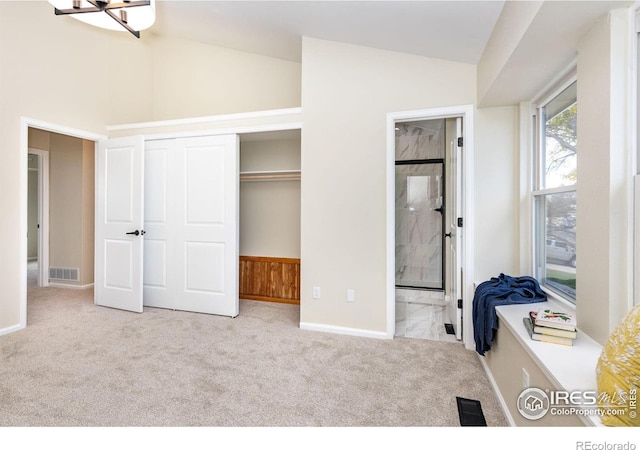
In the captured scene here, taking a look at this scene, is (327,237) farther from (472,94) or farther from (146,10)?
(146,10)

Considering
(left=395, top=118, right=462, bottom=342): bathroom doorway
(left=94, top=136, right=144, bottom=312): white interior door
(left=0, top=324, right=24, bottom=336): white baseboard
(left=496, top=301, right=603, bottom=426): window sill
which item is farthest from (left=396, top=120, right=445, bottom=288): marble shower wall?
(left=0, top=324, right=24, bottom=336): white baseboard

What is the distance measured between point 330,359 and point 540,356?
1.46 meters

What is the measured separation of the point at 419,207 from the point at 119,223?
422 centimetres

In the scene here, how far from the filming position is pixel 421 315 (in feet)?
11.8

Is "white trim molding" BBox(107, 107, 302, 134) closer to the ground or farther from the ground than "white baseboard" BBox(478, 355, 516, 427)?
farther from the ground

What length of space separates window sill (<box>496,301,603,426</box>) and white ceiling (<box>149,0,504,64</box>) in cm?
198

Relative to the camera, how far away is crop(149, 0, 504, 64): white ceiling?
2.14 metres

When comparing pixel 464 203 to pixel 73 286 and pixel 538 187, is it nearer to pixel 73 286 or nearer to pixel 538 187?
pixel 538 187

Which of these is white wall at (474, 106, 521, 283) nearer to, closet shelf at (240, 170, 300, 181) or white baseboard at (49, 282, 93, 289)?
closet shelf at (240, 170, 300, 181)

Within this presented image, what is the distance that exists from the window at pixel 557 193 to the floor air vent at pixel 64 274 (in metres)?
5.75

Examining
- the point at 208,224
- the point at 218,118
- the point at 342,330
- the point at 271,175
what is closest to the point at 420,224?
the point at 271,175

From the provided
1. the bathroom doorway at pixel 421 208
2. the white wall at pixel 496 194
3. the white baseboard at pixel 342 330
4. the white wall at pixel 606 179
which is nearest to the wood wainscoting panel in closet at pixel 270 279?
the white baseboard at pixel 342 330

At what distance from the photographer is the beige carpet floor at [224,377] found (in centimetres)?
174
